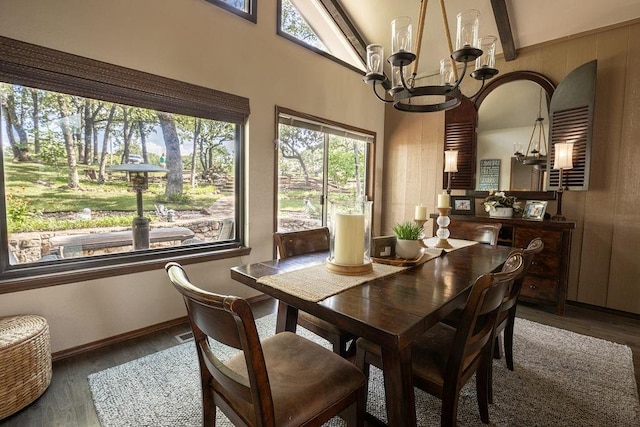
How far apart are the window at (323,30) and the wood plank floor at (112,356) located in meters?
3.00

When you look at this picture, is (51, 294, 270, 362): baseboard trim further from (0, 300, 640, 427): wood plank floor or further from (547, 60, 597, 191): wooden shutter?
(547, 60, 597, 191): wooden shutter

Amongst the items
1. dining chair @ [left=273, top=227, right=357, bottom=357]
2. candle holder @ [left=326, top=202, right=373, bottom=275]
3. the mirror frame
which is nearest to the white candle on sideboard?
candle holder @ [left=326, top=202, right=373, bottom=275]

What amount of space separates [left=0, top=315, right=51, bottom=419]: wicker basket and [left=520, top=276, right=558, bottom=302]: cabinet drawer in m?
3.92

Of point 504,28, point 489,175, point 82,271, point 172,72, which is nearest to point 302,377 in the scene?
point 82,271

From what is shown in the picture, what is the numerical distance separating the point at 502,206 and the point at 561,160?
679 mm

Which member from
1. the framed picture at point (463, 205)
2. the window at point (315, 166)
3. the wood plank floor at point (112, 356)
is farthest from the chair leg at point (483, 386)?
the framed picture at point (463, 205)

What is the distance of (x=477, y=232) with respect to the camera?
2646 millimetres

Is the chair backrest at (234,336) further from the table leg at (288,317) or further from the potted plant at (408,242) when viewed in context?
the potted plant at (408,242)

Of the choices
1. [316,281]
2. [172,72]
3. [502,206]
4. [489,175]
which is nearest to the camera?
[316,281]

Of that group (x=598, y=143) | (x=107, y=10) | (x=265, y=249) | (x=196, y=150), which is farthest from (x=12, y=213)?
(x=598, y=143)

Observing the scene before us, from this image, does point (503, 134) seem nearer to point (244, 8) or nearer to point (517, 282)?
point (517, 282)

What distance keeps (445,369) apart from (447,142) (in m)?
3.37

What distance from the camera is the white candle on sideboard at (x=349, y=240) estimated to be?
1413 mm

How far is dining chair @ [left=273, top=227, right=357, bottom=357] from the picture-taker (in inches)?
64.4
